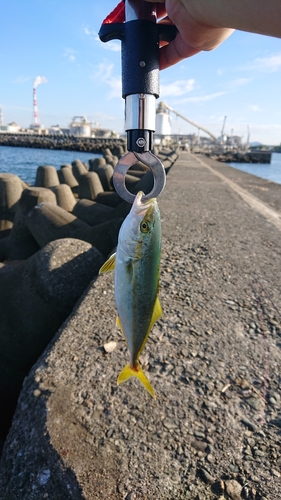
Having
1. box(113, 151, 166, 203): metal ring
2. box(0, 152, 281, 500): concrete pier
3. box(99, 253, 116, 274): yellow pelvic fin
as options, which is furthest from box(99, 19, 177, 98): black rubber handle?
box(0, 152, 281, 500): concrete pier

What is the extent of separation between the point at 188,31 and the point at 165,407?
1876 millimetres

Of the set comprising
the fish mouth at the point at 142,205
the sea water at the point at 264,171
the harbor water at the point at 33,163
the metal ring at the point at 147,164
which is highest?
the metal ring at the point at 147,164

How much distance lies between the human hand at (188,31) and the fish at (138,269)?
66 cm

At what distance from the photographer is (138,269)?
4.68ft

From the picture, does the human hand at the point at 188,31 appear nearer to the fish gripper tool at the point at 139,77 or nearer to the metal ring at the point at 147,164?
the fish gripper tool at the point at 139,77

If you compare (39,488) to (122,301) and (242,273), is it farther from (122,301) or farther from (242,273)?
(242,273)

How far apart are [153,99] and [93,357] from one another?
168 cm

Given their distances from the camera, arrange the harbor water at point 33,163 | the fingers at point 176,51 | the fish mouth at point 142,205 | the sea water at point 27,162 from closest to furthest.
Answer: the fish mouth at point 142,205
the fingers at point 176,51
the sea water at point 27,162
the harbor water at point 33,163

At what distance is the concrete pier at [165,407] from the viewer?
1592 millimetres

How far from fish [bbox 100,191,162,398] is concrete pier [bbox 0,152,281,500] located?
470mm

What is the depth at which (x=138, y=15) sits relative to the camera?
134 cm

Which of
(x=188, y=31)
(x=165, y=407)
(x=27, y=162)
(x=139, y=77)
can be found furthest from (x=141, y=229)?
(x=27, y=162)

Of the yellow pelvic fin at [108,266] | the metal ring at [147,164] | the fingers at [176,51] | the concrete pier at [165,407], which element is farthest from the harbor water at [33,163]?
the metal ring at [147,164]

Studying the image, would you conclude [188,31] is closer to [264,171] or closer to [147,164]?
[147,164]
